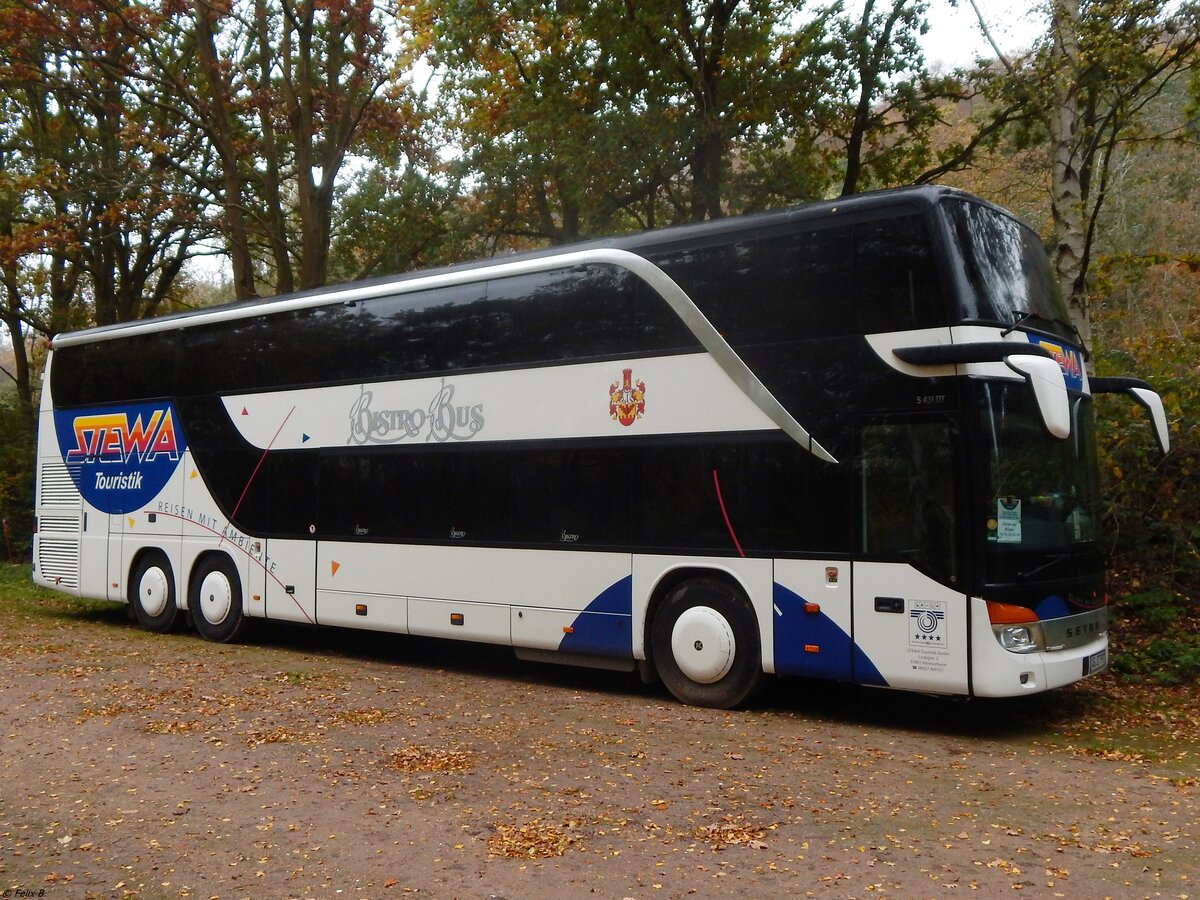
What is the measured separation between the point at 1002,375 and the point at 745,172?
12.2 metres

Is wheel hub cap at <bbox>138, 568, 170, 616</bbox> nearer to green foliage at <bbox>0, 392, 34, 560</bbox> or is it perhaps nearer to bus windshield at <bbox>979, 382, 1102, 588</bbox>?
bus windshield at <bbox>979, 382, 1102, 588</bbox>

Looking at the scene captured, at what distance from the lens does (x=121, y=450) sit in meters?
16.5

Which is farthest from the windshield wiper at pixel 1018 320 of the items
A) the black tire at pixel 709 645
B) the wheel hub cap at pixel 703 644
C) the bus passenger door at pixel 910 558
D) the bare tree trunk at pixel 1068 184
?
the bare tree trunk at pixel 1068 184

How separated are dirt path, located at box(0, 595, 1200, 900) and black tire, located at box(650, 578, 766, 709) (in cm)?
26

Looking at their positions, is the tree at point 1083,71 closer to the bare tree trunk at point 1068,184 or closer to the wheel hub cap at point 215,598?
the bare tree trunk at point 1068,184

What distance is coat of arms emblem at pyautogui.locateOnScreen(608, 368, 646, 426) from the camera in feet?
34.9

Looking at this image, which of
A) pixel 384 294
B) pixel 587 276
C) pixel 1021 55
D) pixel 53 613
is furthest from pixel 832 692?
pixel 53 613

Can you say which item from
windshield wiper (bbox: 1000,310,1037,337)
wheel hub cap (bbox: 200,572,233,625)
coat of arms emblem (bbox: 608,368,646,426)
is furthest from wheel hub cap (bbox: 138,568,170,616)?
windshield wiper (bbox: 1000,310,1037,337)

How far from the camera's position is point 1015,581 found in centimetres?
868

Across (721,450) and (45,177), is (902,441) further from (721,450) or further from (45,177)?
(45,177)

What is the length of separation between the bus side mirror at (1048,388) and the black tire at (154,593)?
12059mm

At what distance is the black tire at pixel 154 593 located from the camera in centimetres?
1600

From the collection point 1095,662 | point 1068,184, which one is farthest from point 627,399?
point 1068,184

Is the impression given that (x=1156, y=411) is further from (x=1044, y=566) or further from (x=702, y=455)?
(x=702, y=455)
